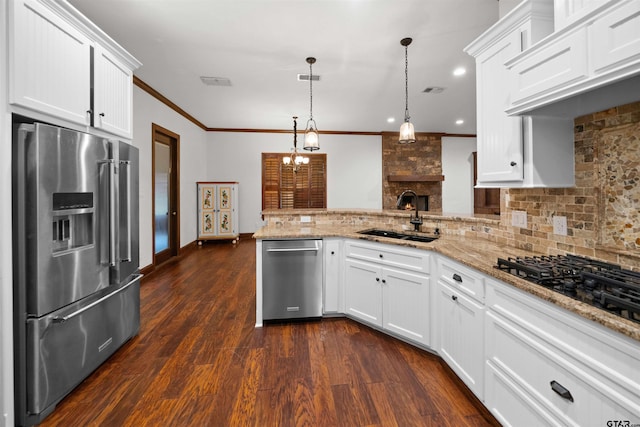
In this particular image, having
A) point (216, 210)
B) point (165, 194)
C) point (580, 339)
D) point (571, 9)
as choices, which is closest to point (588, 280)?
point (580, 339)

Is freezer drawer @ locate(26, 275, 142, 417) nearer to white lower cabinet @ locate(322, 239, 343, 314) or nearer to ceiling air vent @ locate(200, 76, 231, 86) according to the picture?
white lower cabinet @ locate(322, 239, 343, 314)

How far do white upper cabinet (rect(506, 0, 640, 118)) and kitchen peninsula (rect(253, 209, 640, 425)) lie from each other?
848 millimetres

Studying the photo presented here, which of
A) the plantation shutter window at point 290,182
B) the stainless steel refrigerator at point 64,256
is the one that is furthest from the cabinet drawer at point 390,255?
the plantation shutter window at point 290,182

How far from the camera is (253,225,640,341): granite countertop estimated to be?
89cm

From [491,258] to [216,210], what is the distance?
20.1 ft

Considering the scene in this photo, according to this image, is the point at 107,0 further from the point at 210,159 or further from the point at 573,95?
the point at 210,159

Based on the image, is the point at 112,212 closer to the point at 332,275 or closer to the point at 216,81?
the point at 332,275

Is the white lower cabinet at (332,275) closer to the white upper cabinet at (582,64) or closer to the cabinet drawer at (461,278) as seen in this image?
the cabinet drawer at (461,278)

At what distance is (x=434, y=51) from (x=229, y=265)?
431cm

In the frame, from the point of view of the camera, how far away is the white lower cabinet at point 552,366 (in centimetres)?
89

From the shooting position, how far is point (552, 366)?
1116mm

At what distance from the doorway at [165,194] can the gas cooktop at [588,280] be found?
4.87m

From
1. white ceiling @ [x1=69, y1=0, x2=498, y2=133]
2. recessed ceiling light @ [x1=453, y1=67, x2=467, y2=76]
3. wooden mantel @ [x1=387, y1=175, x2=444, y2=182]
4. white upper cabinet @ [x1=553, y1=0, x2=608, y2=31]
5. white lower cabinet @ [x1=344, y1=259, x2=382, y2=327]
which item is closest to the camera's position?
white upper cabinet @ [x1=553, y1=0, x2=608, y2=31]

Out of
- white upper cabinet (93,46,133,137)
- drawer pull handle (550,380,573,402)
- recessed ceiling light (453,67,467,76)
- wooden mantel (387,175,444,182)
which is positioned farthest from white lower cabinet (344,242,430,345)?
wooden mantel (387,175,444,182)
